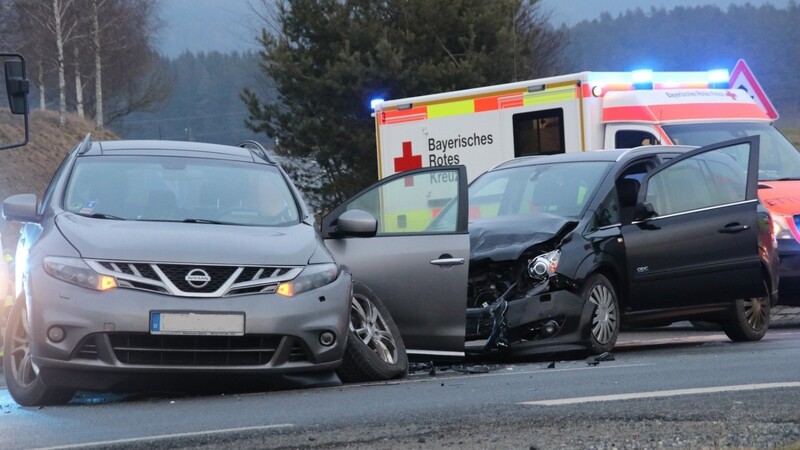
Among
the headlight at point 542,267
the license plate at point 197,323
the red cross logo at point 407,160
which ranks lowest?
the license plate at point 197,323

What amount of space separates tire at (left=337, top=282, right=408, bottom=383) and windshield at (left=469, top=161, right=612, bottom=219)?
2.50 m

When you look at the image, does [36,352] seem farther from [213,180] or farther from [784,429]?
[784,429]

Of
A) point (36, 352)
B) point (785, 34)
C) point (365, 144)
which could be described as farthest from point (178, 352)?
point (785, 34)

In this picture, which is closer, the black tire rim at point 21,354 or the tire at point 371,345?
the black tire rim at point 21,354

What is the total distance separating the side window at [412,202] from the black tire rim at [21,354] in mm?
2431

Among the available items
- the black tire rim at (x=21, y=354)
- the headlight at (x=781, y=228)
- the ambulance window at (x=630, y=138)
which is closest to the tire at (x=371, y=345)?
the black tire rim at (x=21, y=354)

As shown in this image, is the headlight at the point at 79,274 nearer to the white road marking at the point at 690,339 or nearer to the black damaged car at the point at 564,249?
the black damaged car at the point at 564,249

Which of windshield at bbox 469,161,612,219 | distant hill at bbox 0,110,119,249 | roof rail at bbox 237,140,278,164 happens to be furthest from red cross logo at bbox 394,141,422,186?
distant hill at bbox 0,110,119,249

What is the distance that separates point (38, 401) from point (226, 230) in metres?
1.41

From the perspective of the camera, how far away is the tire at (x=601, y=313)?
10.5 m

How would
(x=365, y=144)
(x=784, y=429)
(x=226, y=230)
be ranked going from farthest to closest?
1. (x=365, y=144)
2. (x=226, y=230)
3. (x=784, y=429)

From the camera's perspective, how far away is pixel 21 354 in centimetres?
806

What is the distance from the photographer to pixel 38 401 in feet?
26.1

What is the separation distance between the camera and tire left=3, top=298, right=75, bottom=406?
7.89 m
